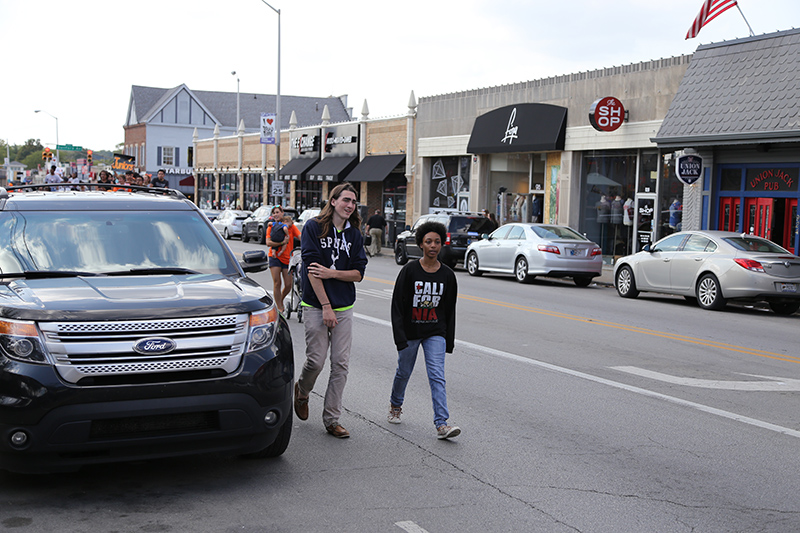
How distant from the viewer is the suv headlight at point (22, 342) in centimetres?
464

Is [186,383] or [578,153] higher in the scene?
[578,153]

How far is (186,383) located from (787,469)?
406 cm

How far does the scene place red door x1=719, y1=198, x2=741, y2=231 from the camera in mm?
22531

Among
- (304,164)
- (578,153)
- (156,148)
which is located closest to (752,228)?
(578,153)

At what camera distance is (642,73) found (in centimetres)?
2525

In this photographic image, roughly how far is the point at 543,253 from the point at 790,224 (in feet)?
20.1

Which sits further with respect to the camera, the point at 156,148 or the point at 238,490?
the point at 156,148

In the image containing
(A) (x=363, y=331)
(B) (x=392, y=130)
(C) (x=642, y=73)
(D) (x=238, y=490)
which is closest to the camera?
(D) (x=238, y=490)

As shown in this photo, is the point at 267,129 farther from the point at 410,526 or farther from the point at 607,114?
the point at 410,526

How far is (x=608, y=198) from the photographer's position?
89.2ft

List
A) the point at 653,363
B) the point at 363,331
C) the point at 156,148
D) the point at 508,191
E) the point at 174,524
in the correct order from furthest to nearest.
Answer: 1. the point at 156,148
2. the point at 508,191
3. the point at 363,331
4. the point at 653,363
5. the point at 174,524

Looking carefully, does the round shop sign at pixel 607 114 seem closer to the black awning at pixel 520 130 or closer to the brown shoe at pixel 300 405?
the black awning at pixel 520 130

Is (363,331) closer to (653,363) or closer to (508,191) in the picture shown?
(653,363)

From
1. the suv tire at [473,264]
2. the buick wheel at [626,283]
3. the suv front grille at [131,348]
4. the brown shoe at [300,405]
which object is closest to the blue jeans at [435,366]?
the brown shoe at [300,405]
